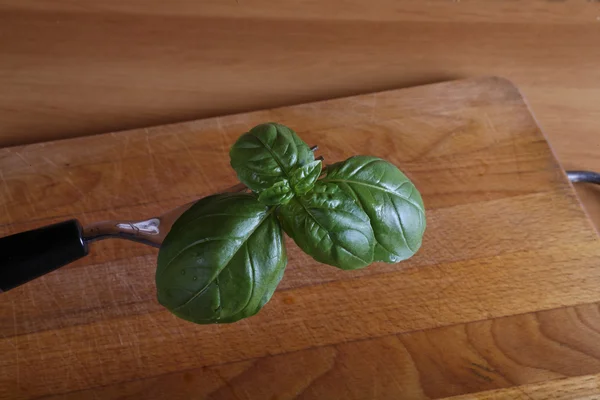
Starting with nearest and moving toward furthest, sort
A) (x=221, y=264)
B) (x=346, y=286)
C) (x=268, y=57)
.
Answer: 1. (x=221, y=264)
2. (x=346, y=286)
3. (x=268, y=57)

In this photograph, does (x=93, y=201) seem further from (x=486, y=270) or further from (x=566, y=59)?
(x=566, y=59)

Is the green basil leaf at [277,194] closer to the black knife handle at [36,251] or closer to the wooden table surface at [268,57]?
the black knife handle at [36,251]

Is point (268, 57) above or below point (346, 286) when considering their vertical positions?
above

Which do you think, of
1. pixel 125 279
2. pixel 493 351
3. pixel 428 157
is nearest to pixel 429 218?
pixel 428 157

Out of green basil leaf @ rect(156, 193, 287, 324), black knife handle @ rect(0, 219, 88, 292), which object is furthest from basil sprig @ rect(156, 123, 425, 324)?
black knife handle @ rect(0, 219, 88, 292)

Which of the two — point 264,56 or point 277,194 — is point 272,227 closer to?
point 277,194

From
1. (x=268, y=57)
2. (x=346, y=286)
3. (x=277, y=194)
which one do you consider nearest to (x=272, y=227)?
(x=277, y=194)
